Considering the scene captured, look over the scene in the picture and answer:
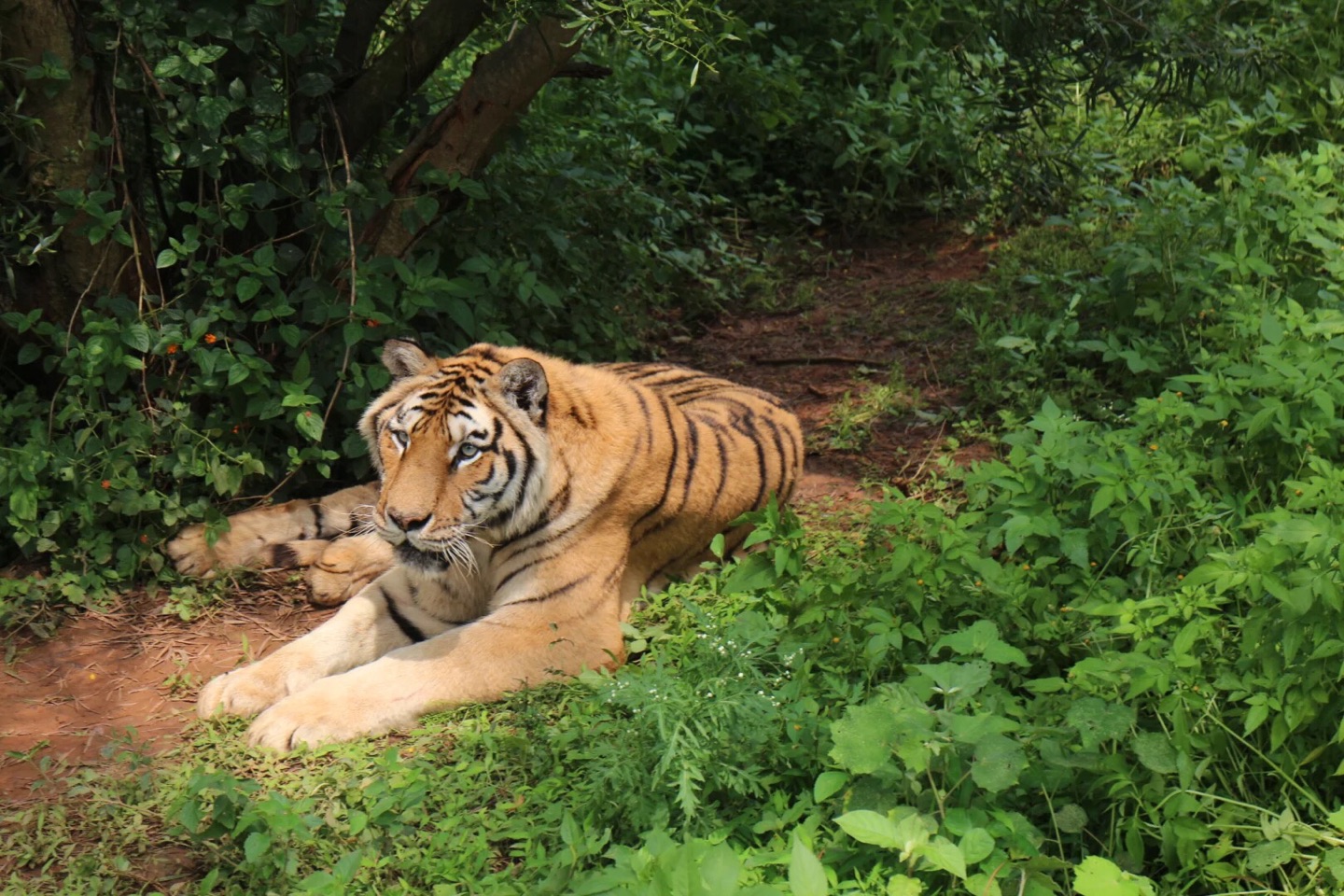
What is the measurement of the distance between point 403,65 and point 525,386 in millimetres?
1309

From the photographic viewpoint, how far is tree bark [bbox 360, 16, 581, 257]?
13.5ft

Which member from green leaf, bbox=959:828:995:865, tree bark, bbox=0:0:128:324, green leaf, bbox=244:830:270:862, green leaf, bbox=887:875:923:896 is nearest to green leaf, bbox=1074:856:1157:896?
green leaf, bbox=959:828:995:865

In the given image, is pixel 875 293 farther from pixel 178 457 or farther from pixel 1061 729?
pixel 1061 729

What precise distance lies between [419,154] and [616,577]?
1622mm

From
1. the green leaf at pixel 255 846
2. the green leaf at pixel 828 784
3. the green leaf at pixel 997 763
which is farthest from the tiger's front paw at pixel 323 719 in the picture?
the green leaf at pixel 997 763

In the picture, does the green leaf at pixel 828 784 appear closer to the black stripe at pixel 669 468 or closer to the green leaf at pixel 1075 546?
the green leaf at pixel 1075 546

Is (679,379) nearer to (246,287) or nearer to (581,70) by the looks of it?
(581,70)

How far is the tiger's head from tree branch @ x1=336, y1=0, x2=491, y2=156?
107 cm

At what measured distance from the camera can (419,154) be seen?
14.0ft

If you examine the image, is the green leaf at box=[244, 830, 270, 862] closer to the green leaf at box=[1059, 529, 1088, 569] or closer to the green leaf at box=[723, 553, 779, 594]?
the green leaf at box=[723, 553, 779, 594]

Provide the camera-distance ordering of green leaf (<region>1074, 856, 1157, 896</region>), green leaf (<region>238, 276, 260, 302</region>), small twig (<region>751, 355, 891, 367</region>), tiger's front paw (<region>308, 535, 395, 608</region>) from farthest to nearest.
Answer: small twig (<region>751, 355, 891, 367</region>), tiger's front paw (<region>308, 535, 395, 608</region>), green leaf (<region>238, 276, 260, 302</region>), green leaf (<region>1074, 856, 1157, 896</region>)

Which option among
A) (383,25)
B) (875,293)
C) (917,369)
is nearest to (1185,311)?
(917,369)

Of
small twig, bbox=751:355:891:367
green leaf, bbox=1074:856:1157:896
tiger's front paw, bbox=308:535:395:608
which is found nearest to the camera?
green leaf, bbox=1074:856:1157:896

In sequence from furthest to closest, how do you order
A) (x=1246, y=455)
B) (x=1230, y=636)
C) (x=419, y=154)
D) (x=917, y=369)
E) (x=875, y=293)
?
Result: (x=875, y=293) → (x=917, y=369) → (x=419, y=154) → (x=1246, y=455) → (x=1230, y=636)
